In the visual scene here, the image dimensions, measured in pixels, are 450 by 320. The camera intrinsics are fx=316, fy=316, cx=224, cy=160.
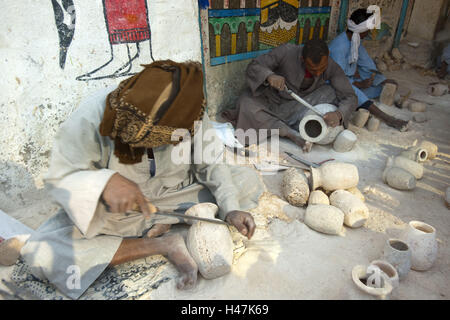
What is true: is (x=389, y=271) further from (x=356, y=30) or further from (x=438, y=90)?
(x=438, y=90)

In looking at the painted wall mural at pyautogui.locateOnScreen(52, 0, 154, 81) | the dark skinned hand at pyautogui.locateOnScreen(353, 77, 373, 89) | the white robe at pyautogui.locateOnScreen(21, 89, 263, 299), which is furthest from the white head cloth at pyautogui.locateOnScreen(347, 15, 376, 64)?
the white robe at pyautogui.locateOnScreen(21, 89, 263, 299)

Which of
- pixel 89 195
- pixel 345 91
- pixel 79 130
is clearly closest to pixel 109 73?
pixel 79 130

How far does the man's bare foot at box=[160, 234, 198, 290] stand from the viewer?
192 cm

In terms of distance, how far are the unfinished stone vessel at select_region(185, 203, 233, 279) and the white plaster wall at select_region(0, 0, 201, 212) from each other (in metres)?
1.77

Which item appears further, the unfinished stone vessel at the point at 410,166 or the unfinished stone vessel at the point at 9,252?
the unfinished stone vessel at the point at 410,166

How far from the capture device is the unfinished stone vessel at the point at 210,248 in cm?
194

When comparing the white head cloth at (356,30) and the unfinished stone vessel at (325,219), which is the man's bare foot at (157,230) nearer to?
the unfinished stone vessel at (325,219)

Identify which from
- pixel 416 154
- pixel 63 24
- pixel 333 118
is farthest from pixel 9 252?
pixel 416 154

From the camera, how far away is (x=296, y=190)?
2.80 meters

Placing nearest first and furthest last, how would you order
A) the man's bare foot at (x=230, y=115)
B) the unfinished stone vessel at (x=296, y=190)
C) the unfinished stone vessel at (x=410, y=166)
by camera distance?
the unfinished stone vessel at (x=296, y=190) < the unfinished stone vessel at (x=410, y=166) < the man's bare foot at (x=230, y=115)

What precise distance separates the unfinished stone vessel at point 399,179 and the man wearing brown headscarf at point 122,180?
6.01ft

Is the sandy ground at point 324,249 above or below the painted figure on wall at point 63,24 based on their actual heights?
below

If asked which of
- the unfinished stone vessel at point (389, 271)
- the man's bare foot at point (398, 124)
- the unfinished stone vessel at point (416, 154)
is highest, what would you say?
the unfinished stone vessel at point (389, 271)

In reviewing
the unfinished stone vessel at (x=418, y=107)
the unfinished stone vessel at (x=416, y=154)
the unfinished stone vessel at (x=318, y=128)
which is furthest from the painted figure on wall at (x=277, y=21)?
the unfinished stone vessel at (x=416, y=154)
